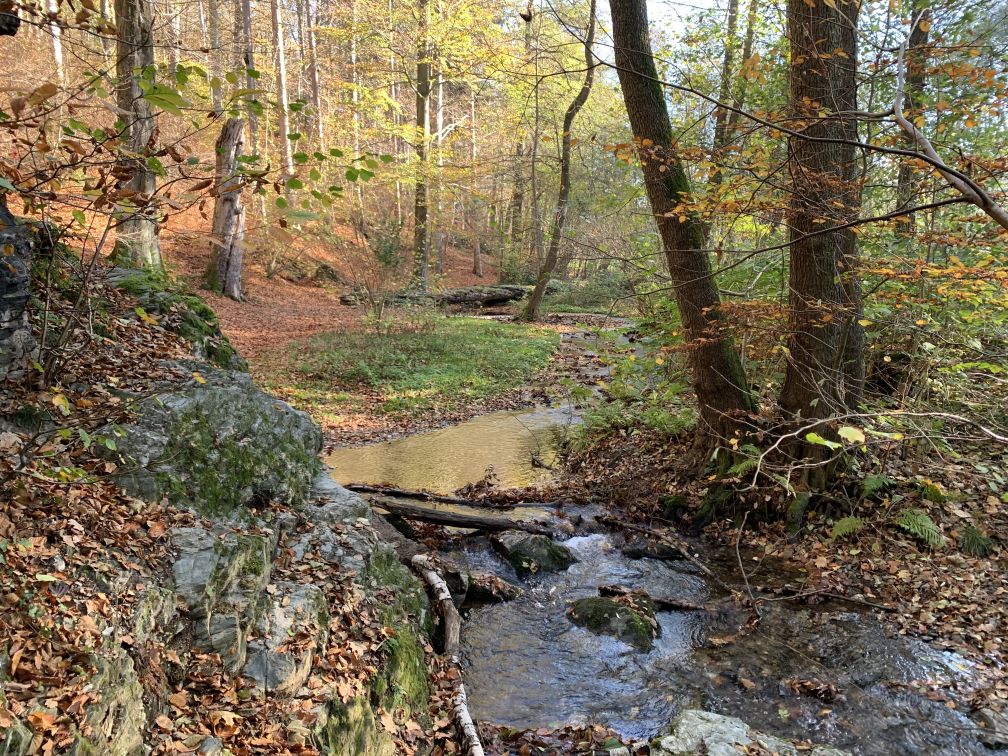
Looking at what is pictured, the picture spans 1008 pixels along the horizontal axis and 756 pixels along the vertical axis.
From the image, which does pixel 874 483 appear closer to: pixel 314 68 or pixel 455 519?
pixel 455 519

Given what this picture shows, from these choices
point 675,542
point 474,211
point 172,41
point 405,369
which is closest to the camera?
point 675,542

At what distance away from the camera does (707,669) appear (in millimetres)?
4719

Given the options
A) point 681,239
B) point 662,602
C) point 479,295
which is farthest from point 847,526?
point 479,295

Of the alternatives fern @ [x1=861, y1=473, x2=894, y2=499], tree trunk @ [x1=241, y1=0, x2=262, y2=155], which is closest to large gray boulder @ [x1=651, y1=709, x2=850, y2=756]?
fern @ [x1=861, y1=473, x2=894, y2=499]

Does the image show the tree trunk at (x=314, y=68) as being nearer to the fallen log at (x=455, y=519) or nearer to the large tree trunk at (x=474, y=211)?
the large tree trunk at (x=474, y=211)

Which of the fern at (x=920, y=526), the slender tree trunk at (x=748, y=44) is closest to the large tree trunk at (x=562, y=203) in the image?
the slender tree trunk at (x=748, y=44)

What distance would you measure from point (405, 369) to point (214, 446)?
31.0 ft

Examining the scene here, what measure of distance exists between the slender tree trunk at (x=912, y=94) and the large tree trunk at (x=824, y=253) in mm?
435

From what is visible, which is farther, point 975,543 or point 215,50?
point 975,543

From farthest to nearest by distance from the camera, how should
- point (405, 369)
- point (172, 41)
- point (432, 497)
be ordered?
point (405, 369) → point (432, 497) → point (172, 41)

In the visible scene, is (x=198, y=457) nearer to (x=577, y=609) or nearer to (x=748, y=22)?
(x=577, y=609)

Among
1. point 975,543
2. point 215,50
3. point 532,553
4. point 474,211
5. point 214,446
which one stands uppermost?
point 474,211

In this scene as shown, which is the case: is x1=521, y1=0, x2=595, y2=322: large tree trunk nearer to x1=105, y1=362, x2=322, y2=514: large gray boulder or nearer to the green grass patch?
the green grass patch

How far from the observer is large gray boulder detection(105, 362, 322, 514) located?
3793 millimetres
